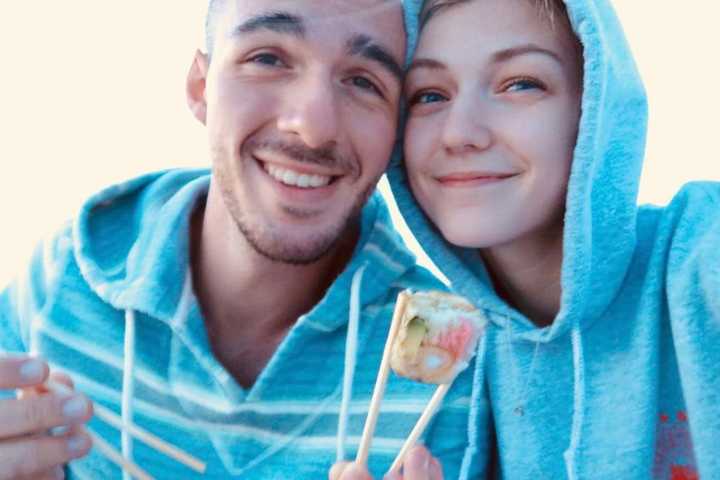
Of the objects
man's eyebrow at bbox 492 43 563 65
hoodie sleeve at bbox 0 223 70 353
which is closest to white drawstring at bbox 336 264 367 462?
man's eyebrow at bbox 492 43 563 65

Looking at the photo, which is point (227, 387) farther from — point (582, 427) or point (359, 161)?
point (582, 427)

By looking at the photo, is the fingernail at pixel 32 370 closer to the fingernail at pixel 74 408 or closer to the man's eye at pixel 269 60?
the fingernail at pixel 74 408

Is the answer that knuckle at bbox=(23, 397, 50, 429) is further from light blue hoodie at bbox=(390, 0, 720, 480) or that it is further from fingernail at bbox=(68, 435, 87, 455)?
light blue hoodie at bbox=(390, 0, 720, 480)

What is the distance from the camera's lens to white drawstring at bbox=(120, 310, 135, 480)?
1.71 metres


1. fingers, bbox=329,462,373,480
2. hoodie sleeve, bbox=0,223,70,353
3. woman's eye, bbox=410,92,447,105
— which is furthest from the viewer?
hoodie sleeve, bbox=0,223,70,353

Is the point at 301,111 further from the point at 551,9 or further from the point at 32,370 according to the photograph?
the point at 32,370

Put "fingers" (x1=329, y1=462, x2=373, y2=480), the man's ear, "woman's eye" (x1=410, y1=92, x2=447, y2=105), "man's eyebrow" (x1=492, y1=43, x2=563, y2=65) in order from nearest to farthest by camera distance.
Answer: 1. "fingers" (x1=329, y1=462, x2=373, y2=480)
2. "man's eyebrow" (x1=492, y1=43, x2=563, y2=65)
3. "woman's eye" (x1=410, y1=92, x2=447, y2=105)
4. the man's ear

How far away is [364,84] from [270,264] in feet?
1.45

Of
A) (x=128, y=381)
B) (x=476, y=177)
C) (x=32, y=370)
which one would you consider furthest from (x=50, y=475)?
(x=476, y=177)

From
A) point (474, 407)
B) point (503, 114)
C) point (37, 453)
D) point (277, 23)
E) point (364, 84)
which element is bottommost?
point (474, 407)

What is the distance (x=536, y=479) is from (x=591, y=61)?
80 centimetres

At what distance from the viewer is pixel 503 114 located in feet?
5.21

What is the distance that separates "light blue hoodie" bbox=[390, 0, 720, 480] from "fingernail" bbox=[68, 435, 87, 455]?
2.54ft

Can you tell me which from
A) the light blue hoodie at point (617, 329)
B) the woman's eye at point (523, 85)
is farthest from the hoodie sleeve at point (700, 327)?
the woman's eye at point (523, 85)
